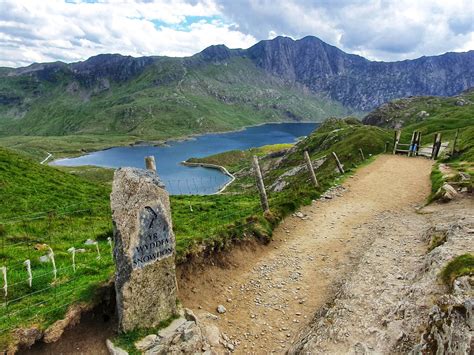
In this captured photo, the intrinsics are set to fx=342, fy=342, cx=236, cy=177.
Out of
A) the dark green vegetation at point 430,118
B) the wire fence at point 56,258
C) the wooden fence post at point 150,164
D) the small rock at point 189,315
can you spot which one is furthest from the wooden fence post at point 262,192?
the dark green vegetation at point 430,118

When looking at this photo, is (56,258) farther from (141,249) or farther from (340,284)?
(340,284)

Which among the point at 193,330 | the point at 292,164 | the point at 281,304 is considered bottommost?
the point at 292,164

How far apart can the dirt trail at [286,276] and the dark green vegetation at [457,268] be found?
5140 millimetres

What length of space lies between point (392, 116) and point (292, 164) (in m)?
116

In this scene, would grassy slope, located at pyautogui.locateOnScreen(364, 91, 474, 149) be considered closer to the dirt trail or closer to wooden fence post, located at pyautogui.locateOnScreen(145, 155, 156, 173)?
the dirt trail

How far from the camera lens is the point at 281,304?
15.3 meters

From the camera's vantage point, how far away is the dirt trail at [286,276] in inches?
554

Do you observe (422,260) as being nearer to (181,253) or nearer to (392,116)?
(181,253)

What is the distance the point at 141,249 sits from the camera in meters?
11.7

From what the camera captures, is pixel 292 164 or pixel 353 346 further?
pixel 292 164

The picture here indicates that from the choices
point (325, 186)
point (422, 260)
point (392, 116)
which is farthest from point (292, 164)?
point (392, 116)

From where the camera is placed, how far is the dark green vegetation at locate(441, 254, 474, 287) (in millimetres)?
10883

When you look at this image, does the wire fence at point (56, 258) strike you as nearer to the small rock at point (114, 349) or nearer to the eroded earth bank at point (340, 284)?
the small rock at point (114, 349)

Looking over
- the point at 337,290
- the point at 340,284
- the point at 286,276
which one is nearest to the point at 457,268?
the point at 337,290
